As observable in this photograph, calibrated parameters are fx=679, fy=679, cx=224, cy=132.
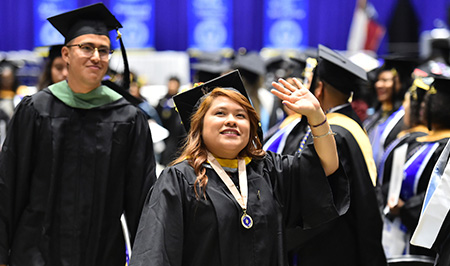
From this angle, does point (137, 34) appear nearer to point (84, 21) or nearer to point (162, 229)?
point (84, 21)

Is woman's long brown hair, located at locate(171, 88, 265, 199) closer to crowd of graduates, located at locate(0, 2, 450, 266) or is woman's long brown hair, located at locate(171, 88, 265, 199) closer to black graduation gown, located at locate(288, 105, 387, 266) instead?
crowd of graduates, located at locate(0, 2, 450, 266)

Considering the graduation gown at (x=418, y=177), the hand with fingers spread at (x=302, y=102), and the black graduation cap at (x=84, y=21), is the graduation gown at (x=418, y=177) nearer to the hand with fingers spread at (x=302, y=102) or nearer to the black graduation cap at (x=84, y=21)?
the hand with fingers spread at (x=302, y=102)

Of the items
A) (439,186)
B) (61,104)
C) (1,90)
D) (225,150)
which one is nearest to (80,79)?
(61,104)

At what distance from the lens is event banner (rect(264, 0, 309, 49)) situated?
1656 centimetres

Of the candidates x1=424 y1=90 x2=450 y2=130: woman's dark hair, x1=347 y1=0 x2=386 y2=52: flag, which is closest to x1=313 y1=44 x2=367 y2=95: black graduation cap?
x1=424 y1=90 x2=450 y2=130: woman's dark hair

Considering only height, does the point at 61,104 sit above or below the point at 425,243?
above

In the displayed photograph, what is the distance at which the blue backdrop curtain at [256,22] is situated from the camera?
671 inches

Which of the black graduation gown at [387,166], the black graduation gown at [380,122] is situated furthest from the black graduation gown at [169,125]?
the black graduation gown at [387,166]

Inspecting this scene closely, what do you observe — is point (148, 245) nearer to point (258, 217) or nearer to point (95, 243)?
point (258, 217)

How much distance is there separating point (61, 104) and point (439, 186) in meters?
2.15

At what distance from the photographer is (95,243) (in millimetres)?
3896

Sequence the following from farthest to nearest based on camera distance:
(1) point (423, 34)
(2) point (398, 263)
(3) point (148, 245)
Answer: (1) point (423, 34), (2) point (398, 263), (3) point (148, 245)

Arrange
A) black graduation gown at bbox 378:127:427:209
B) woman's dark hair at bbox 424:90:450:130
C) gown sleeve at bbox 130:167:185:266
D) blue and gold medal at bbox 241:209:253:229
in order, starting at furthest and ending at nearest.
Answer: black graduation gown at bbox 378:127:427:209 < woman's dark hair at bbox 424:90:450:130 < blue and gold medal at bbox 241:209:253:229 < gown sleeve at bbox 130:167:185:266

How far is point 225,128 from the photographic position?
3172 millimetres
